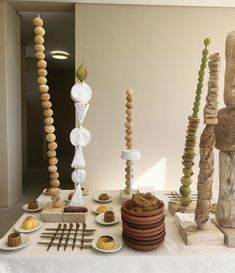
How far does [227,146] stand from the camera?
46.2 inches

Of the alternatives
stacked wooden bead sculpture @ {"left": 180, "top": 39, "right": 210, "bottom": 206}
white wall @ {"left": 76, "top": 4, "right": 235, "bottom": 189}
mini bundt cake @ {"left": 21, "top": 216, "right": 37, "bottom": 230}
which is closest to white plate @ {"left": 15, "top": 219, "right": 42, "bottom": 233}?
mini bundt cake @ {"left": 21, "top": 216, "right": 37, "bottom": 230}

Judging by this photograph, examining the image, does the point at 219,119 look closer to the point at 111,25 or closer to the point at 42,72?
the point at 42,72

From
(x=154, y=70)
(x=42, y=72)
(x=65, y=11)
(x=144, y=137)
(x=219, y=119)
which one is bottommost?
(x=144, y=137)

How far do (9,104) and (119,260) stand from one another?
2.86 m

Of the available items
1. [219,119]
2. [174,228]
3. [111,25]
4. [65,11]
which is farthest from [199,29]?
[174,228]

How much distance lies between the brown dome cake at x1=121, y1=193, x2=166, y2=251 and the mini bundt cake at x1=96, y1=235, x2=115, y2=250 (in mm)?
64

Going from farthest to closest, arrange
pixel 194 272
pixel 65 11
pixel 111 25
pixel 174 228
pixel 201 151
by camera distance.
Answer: pixel 65 11, pixel 111 25, pixel 174 228, pixel 201 151, pixel 194 272

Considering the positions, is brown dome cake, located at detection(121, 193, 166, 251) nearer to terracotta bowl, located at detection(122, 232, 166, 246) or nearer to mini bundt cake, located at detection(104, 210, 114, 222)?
terracotta bowl, located at detection(122, 232, 166, 246)

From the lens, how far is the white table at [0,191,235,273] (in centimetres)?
102

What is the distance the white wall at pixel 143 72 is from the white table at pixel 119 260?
2.25 metres

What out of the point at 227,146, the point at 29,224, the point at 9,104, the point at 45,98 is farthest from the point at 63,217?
the point at 9,104

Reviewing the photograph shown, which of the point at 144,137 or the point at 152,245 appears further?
the point at 144,137

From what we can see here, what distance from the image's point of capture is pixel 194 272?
1.05m

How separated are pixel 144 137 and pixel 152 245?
2301 mm
